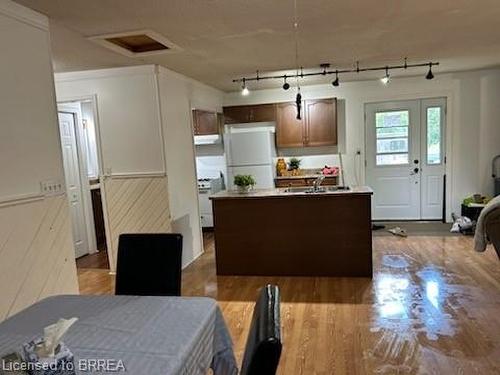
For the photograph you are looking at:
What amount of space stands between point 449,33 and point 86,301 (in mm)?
3723

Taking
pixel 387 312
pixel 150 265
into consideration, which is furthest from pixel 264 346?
pixel 387 312

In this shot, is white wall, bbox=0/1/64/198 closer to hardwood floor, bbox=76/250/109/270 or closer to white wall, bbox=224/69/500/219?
hardwood floor, bbox=76/250/109/270

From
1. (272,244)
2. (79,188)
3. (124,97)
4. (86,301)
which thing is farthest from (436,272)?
(79,188)

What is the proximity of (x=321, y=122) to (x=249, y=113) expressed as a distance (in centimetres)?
125

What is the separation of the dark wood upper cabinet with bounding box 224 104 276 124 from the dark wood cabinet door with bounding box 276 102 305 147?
153 millimetres

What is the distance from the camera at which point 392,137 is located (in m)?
6.21

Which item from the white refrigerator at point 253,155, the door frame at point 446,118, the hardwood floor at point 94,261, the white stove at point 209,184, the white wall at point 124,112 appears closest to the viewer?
the white wall at point 124,112

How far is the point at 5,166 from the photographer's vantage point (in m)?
2.25

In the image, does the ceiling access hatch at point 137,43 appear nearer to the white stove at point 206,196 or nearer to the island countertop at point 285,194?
the island countertop at point 285,194

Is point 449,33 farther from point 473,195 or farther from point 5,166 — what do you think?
point 5,166

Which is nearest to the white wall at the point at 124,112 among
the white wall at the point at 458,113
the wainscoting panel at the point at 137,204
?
the wainscoting panel at the point at 137,204

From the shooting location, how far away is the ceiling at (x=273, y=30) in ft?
8.44

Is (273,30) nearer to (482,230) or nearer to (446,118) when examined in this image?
(482,230)

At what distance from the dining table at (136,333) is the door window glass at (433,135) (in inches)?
219
